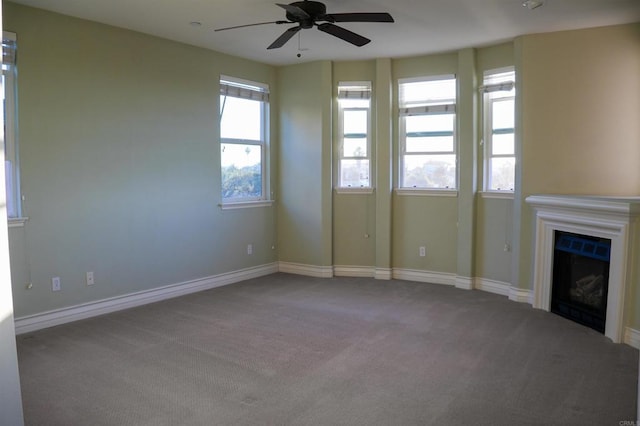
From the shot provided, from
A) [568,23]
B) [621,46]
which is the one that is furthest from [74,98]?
[621,46]

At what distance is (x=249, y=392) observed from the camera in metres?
2.90

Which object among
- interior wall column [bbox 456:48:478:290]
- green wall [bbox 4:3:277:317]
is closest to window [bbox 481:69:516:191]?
interior wall column [bbox 456:48:478:290]

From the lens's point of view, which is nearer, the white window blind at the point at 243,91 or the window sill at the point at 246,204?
the white window blind at the point at 243,91

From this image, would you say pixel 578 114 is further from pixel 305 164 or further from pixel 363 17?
pixel 305 164

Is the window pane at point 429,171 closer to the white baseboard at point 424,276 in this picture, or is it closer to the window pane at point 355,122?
the window pane at point 355,122

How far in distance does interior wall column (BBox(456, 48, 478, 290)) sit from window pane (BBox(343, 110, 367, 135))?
1.17 metres

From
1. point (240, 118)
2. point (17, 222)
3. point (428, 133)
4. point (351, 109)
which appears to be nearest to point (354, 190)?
point (351, 109)

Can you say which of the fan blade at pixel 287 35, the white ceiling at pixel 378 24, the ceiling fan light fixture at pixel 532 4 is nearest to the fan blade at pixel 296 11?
the fan blade at pixel 287 35

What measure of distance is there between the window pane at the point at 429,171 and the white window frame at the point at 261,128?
1826 millimetres

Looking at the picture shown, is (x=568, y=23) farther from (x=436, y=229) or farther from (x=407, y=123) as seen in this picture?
(x=436, y=229)

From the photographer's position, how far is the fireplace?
13.2 feet

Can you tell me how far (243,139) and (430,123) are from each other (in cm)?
232

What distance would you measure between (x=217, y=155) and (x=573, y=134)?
380 cm

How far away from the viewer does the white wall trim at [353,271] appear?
616 centimetres
